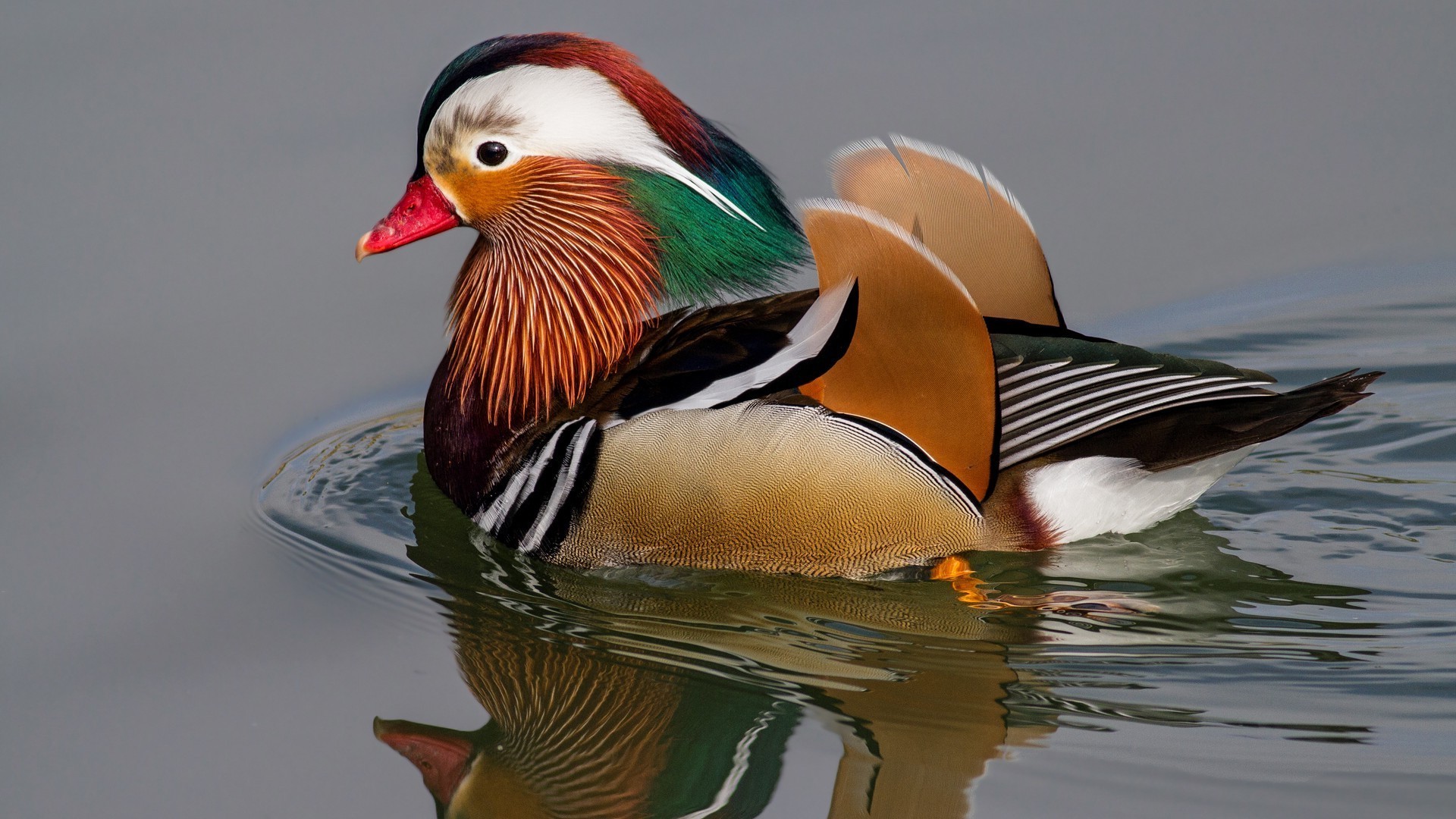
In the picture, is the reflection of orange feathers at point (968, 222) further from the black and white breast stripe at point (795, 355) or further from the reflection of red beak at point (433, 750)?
the reflection of red beak at point (433, 750)

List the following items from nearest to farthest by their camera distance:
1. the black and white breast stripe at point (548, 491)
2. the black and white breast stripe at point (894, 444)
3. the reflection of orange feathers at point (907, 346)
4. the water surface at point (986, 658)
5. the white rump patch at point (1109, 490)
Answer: the water surface at point (986, 658), the reflection of orange feathers at point (907, 346), the black and white breast stripe at point (894, 444), the white rump patch at point (1109, 490), the black and white breast stripe at point (548, 491)

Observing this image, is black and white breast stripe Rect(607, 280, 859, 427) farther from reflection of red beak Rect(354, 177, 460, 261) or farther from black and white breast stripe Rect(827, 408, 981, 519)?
reflection of red beak Rect(354, 177, 460, 261)

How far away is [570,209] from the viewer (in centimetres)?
452

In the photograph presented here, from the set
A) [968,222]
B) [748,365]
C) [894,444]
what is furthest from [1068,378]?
[748,365]

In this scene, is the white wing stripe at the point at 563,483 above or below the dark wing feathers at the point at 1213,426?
below

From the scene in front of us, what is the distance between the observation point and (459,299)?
15.6ft

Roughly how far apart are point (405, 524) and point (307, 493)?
0.39 m

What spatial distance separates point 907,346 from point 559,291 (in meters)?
1.16

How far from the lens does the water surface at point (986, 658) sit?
3438 mm

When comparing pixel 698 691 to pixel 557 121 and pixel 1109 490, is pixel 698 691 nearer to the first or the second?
pixel 1109 490

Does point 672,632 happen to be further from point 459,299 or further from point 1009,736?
point 459,299

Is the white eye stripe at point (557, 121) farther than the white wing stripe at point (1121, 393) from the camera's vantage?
Yes

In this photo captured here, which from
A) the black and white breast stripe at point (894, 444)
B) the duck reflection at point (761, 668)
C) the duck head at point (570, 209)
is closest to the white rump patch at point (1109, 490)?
the duck reflection at point (761, 668)

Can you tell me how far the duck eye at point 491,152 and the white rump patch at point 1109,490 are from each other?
170 centimetres
